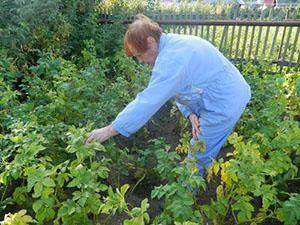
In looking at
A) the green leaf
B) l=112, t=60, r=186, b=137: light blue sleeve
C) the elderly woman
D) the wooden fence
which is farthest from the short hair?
the wooden fence

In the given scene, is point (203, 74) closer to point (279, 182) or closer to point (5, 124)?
point (279, 182)

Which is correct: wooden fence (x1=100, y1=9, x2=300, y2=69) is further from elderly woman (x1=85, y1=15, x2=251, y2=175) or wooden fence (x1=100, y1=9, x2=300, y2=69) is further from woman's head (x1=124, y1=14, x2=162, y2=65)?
woman's head (x1=124, y1=14, x2=162, y2=65)

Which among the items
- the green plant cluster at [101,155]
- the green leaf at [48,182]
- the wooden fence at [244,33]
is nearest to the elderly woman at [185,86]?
the green plant cluster at [101,155]

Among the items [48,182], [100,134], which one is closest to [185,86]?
[100,134]

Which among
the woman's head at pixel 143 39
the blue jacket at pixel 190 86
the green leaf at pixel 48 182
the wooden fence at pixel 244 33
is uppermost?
the woman's head at pixel 143 39

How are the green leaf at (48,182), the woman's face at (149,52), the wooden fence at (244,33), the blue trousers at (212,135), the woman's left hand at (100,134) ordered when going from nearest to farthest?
1. the green leaf at (48,182)
2. the woman's left hand at (100,134)
3. the woman's face at (149,52)
4. the blue trousers at (212,135)
5. the wooden fence at (244,33)

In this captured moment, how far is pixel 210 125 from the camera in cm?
263

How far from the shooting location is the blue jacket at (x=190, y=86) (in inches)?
87.0

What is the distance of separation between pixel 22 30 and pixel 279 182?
378 cm

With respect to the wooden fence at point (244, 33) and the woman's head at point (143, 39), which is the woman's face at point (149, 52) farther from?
the wooden fence at point (244, 33)

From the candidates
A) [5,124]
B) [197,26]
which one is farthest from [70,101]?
[197,26]

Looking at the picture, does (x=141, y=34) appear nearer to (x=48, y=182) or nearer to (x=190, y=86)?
(x=190, y=86)

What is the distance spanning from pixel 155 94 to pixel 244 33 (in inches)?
193

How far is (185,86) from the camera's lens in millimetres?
2404
